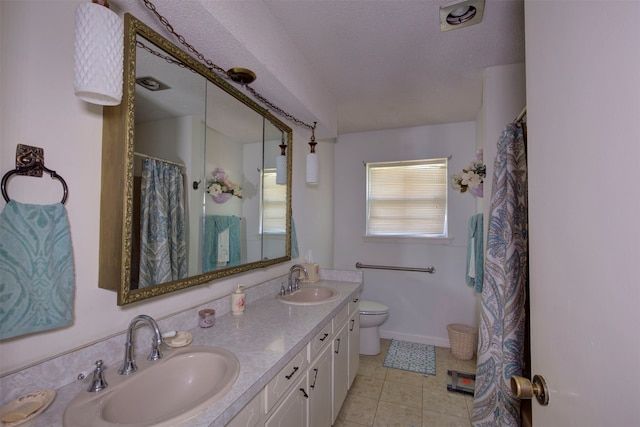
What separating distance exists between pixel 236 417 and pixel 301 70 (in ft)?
5.98

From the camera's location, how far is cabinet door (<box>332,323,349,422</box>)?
1771 mm

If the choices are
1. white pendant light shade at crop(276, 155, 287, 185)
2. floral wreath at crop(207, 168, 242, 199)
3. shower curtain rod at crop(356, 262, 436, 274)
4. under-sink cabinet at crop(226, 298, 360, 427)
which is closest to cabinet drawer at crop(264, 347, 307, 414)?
under-sink cabinet at crop(226, 298, 360, 427)

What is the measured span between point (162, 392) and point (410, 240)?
2708 millimetres

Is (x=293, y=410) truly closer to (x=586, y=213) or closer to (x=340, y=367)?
(x=340, y=367)

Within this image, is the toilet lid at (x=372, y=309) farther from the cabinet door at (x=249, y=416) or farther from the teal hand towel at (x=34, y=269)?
the teal hand towel at (x=34, y=269)

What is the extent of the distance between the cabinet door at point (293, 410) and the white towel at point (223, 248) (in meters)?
0.73

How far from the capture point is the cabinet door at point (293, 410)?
1072mm

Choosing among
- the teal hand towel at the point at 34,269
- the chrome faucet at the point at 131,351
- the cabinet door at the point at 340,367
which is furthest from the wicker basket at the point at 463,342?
the teal hand towel at the point at 34,269

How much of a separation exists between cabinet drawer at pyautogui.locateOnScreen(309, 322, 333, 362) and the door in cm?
89

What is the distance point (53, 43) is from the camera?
33.5 inches

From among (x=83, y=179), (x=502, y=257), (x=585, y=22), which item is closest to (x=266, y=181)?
(x=83, y=179)

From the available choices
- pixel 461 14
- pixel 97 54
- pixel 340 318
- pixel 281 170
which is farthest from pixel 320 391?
pixel 461 14

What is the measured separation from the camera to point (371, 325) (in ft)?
9.04

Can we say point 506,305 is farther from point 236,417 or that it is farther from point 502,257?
point 236,417
